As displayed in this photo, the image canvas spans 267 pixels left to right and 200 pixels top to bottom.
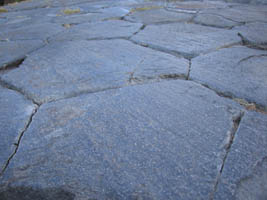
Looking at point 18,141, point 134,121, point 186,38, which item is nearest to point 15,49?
point 18,141

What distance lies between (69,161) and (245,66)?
0.94 meters

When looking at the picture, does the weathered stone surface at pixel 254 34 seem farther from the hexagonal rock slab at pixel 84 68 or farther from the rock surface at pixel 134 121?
the hexagonal rock slab at pixel 84 68

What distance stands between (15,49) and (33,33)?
43 centimetres

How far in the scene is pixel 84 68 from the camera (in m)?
0.97

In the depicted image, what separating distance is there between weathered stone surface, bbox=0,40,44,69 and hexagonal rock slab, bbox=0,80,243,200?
0.59 meters

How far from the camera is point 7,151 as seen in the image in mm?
547

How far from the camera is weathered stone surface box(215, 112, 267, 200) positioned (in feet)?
1.41

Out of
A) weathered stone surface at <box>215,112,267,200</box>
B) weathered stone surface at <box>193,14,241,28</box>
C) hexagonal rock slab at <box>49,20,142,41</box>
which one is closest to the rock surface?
weathered stone surface at <box>215,112,267,200</box>

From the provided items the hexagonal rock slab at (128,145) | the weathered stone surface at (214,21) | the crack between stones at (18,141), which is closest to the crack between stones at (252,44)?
the weathered stone surface at (214,21)

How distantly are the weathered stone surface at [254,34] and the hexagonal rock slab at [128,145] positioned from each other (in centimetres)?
78

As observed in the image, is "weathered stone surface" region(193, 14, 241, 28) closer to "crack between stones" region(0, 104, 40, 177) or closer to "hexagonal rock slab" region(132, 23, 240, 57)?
"hexagonal rock slab" region(132, 23, 240, 57)

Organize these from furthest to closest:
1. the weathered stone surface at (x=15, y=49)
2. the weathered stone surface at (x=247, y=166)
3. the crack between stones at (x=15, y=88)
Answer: the weathered stone surface at (x=15, y=49), the crack between stones at (x=15, y=88), the weathered stone surface at (x=247, y=166)

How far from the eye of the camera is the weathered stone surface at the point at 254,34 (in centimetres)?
124

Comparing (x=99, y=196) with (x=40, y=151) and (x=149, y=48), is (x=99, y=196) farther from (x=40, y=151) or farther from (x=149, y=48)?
(x=149, y=48)
